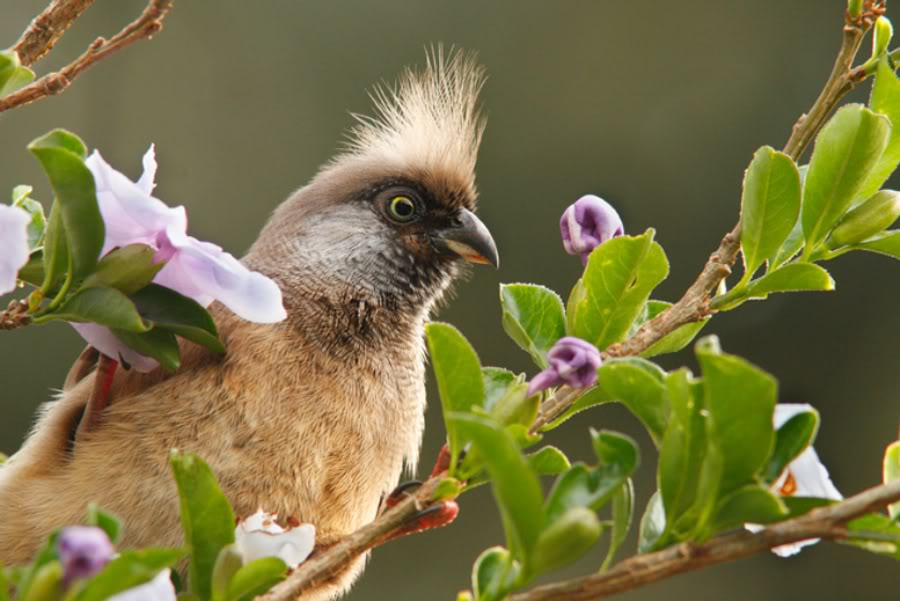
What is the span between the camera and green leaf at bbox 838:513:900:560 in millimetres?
1330

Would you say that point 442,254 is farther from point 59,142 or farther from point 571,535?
point 571,535

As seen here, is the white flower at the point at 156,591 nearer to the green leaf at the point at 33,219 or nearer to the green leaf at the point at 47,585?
the green leaf at the point at 47,585

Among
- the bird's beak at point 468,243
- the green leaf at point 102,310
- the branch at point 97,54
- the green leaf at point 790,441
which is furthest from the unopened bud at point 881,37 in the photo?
the bird's beak at point 468,243

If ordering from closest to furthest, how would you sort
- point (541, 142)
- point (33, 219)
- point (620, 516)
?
1. point (620, 516)
2. point (33, 219)
3. point (541, 142)

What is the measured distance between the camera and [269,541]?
5.34 feet

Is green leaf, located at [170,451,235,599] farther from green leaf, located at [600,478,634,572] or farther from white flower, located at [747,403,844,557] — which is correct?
white flower, located at [747,403,844,557]

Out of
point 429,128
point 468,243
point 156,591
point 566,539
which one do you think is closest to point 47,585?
point 156,591

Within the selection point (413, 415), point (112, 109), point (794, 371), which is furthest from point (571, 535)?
point (112, 109)

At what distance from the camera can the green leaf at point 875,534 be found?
4.36 feet

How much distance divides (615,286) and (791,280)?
0.94 feet

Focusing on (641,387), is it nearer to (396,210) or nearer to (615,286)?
(615,286)

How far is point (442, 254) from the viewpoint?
3316mm

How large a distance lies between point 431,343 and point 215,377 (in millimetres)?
983

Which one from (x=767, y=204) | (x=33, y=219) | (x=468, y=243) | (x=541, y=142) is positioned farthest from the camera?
(x=541, y=142)
